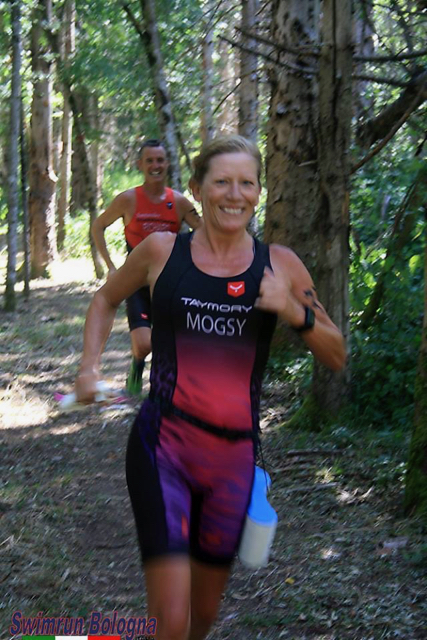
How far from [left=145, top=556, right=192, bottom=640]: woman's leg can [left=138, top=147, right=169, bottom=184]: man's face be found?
487 cm

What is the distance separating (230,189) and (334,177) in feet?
11.9

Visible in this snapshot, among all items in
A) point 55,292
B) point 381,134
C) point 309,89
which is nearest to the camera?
point 381,134

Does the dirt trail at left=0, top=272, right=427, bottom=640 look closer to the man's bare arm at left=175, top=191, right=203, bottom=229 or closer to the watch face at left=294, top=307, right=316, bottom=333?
the watch face at left=294, top=307, right=316, bottom=333

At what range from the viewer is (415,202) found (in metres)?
6.71

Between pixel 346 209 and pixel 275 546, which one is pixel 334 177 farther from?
pixel 275 546

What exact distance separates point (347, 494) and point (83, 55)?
1200cm

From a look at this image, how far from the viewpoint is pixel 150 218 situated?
7043 mm

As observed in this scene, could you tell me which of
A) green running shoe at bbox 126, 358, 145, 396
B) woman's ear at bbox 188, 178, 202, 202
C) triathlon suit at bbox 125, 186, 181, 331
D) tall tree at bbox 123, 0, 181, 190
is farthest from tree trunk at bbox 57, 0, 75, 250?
woman's ear at bbox 188, 178, 202, 202

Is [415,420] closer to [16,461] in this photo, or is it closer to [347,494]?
[347,494]

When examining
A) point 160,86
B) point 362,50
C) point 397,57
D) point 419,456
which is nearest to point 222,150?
point 419,456

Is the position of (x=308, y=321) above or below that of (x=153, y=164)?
below

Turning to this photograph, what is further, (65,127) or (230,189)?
(65,127)

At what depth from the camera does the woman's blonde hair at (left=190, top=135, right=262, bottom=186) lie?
3.07 m

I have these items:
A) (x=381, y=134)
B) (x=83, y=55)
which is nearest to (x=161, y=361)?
(x=381, y=134)
